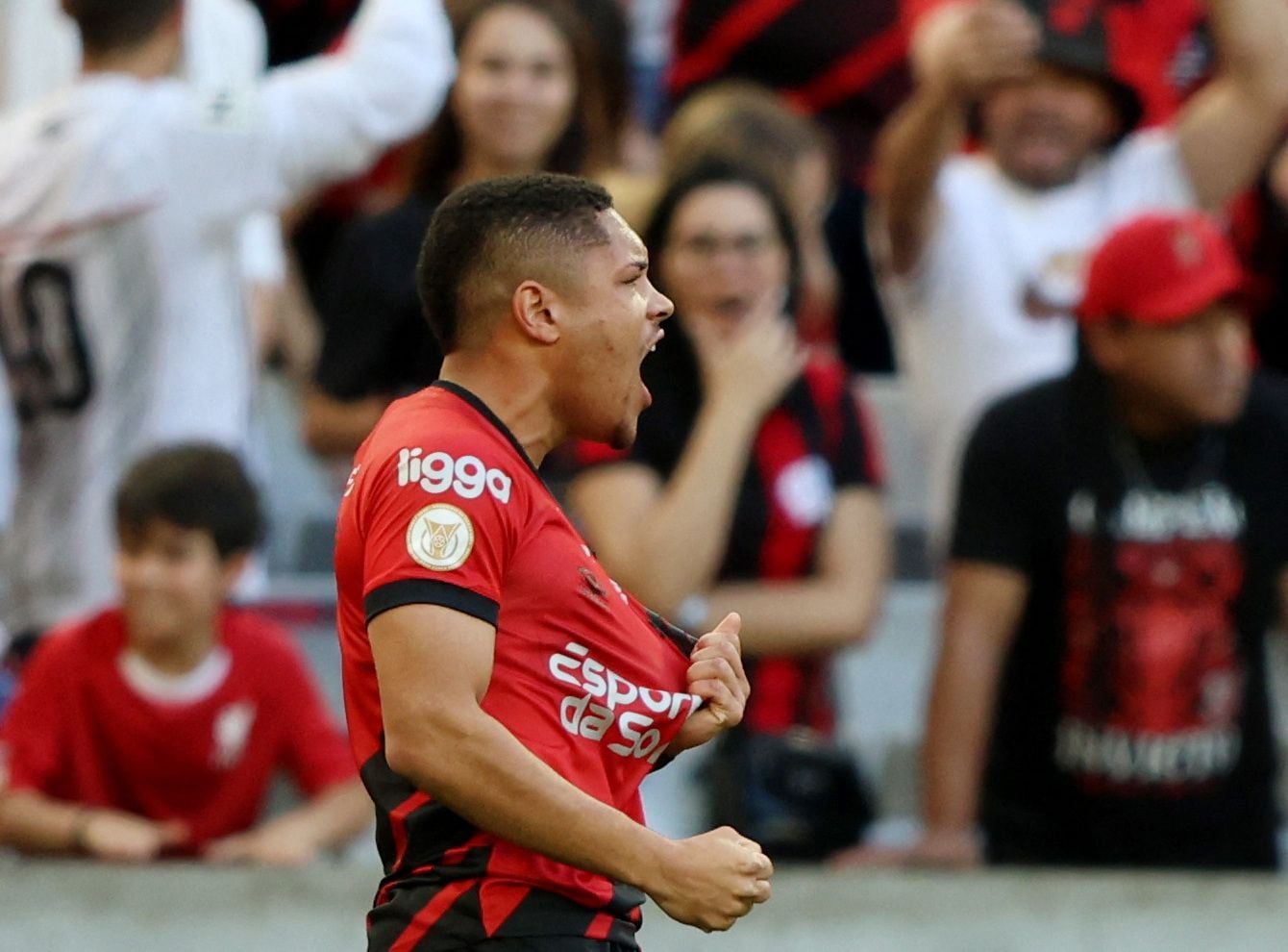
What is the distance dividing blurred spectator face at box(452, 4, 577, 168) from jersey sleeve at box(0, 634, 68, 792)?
1488 mm

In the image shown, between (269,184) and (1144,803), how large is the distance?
6.89ft

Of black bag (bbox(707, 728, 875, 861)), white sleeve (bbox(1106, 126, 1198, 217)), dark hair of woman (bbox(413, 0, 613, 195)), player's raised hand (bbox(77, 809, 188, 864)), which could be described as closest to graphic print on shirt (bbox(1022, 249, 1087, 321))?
white sleeve (bbox(1106, 126, 1198, 217))

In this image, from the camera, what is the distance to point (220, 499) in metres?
4.68

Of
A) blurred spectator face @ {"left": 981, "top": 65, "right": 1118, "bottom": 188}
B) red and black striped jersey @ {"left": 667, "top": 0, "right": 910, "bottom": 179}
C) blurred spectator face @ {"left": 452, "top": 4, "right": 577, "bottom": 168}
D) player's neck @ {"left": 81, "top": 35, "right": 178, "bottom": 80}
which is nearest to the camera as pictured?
player's neck @ {"left": 81, "top": 35, "right": 178, "bottom": 80}

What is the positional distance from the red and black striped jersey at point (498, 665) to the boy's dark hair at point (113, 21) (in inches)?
94.5

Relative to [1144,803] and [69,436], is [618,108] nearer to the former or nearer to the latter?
[69,436]

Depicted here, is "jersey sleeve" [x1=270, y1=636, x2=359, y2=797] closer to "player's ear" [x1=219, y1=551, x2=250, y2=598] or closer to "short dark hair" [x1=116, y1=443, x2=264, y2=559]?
"player's ear" [x1=219, y1=551, x2=250, y2=598]

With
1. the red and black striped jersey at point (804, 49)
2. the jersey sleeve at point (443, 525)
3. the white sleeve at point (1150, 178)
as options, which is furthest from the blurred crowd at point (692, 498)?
the jersey sleeve at point (443, 525)

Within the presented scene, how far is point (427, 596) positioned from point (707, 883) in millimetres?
396

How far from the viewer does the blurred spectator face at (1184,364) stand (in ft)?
15.4

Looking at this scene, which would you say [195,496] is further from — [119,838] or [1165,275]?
[1165,275]

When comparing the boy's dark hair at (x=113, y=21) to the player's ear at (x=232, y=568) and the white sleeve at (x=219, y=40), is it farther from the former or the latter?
the player's ear at (x=232, y=568)

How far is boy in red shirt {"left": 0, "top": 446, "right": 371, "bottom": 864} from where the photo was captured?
4.60 m

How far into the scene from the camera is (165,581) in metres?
4.62
